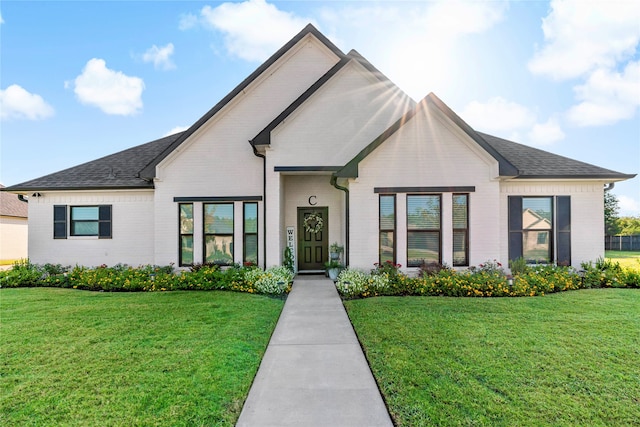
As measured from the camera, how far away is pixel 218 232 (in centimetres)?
1052

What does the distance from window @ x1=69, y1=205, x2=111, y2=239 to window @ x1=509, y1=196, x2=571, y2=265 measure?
572 inches

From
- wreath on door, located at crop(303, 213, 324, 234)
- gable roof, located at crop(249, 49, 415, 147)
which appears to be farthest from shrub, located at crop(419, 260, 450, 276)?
gable roof, located at crop(249, 49, 415, 147)

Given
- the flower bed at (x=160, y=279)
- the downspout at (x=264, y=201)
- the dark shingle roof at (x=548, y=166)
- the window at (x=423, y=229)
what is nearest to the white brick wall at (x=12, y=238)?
the flower bed at (x=160, y=279)

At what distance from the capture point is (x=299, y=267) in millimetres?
11570

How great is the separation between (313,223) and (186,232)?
458cm

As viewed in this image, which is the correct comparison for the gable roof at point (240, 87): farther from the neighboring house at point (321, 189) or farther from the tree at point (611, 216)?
the tree at point (611, 216)

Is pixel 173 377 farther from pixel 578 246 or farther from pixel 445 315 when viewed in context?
pixel 578 246

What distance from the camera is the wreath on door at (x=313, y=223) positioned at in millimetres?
11453

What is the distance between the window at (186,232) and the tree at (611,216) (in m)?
38.8

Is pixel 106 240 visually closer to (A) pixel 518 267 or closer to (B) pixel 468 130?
(B) pixel 468 130

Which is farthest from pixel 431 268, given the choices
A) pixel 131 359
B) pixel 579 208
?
pixel 131 359

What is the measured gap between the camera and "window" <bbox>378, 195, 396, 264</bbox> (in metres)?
9.16

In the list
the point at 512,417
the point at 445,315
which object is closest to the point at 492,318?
the point at 445,315

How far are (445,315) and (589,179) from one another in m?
8.16
